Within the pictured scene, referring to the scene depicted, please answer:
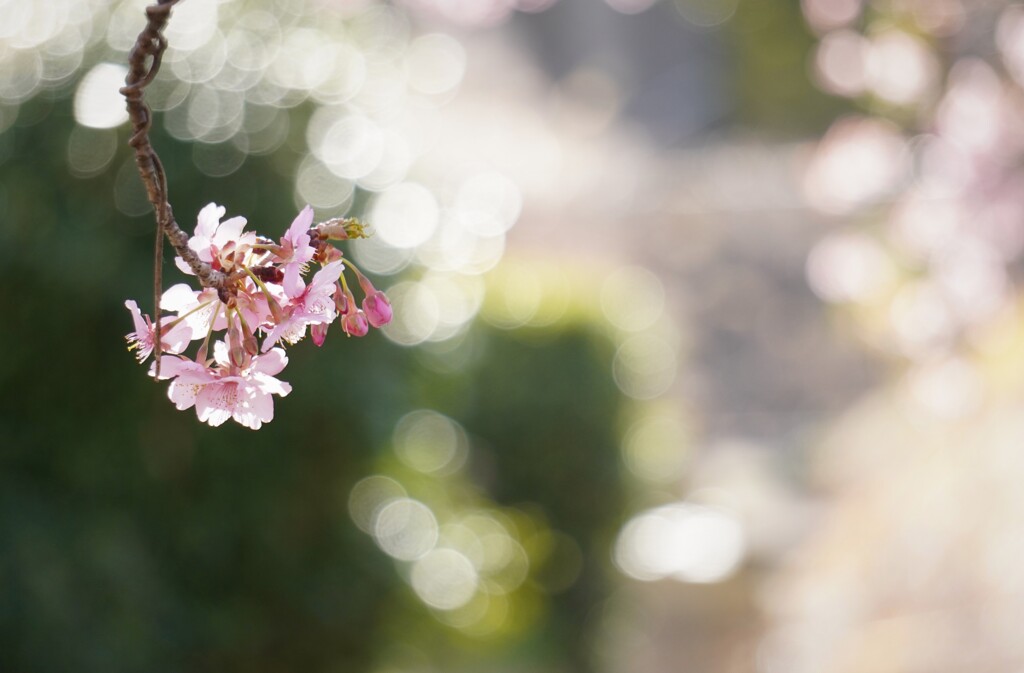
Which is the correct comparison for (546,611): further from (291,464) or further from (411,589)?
(291,464)

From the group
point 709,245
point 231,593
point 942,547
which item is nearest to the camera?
point 231,593

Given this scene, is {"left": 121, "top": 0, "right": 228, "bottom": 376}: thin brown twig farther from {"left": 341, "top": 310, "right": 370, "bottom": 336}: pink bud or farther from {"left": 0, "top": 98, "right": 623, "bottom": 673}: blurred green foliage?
{"left": 0, "top": 98, "right": 623, "bottom": 673}: blurred green foliage

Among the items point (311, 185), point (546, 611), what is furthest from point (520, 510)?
point (311, 185)

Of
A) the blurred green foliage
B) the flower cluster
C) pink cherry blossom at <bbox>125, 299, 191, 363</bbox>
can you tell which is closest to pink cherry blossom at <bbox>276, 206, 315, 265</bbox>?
the flower cluster

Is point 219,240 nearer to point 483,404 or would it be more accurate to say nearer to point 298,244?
point 298,244

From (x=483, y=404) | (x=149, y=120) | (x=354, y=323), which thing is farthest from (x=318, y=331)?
(x=483, y=404)

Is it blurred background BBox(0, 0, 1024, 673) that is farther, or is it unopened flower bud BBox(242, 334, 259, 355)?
blurred background BBox(0, 0, 1024, 673)

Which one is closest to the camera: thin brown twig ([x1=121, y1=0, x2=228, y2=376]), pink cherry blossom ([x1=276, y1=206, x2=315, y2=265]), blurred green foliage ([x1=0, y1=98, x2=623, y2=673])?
thin brown twig ([x1=121, y1=0, x2=228, y2=376])
